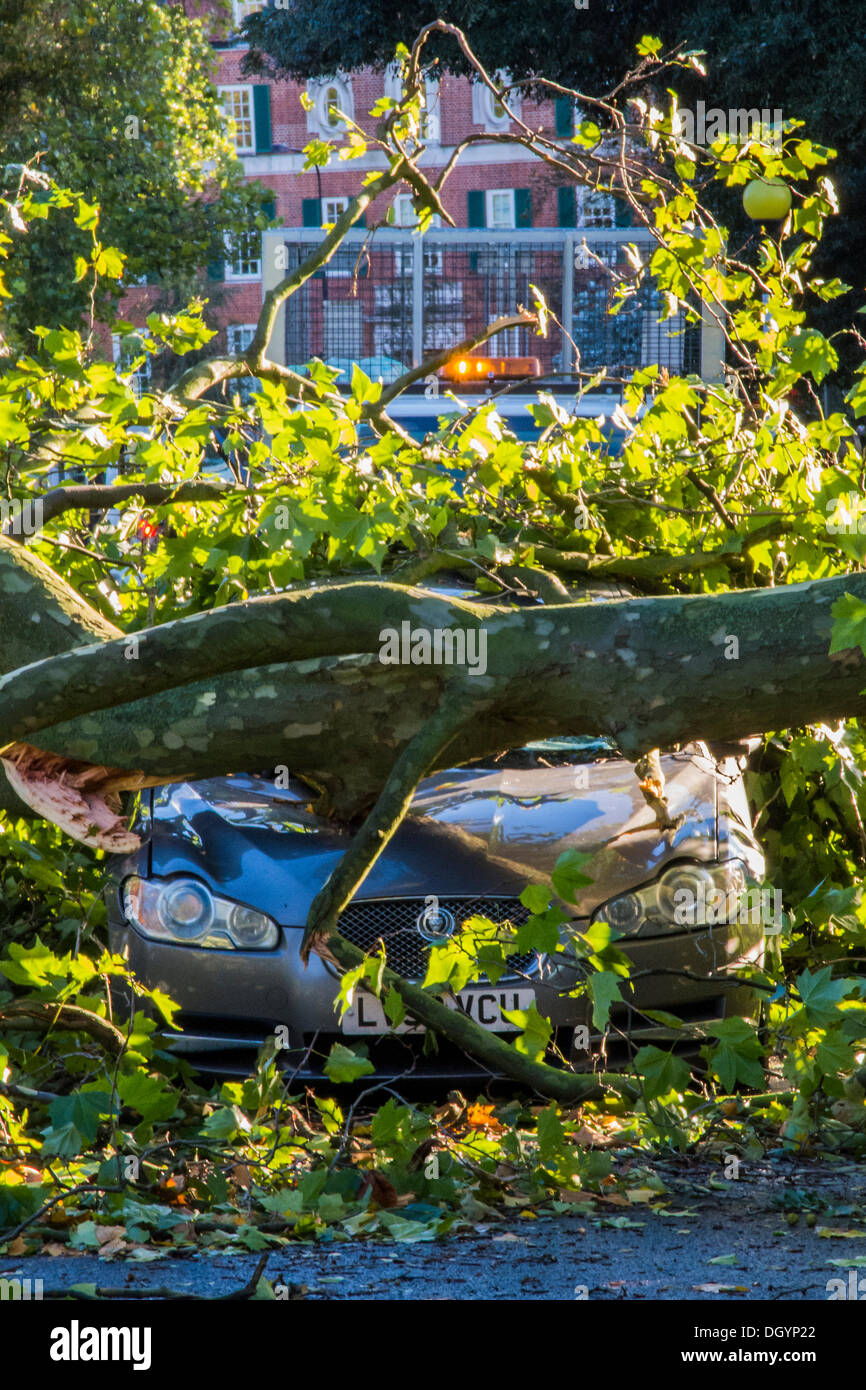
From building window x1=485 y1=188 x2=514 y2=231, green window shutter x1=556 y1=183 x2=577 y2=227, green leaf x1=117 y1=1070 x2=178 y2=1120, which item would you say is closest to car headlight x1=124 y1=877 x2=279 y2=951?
green leaf x1=117 y1=1070 x2=178 y2=1120

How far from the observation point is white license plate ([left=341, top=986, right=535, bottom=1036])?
4.41 meters

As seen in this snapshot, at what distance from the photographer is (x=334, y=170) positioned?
4134 cm

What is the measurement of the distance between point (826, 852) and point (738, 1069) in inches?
94.1

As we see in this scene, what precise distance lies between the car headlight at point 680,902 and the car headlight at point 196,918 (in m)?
1.06

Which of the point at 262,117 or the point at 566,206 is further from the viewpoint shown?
the point at 262,117

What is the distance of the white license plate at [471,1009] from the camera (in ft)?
14.5

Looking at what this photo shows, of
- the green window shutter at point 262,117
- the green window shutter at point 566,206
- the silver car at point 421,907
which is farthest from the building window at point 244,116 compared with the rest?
the silver car at point 421,907

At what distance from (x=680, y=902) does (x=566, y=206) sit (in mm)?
36294

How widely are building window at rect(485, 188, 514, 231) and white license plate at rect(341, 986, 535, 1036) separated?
129ft

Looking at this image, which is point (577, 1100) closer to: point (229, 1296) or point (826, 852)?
point (229, 1296)

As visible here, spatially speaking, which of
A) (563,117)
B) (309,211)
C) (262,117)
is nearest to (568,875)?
(563,117)

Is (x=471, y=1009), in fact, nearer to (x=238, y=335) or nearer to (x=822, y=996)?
(x=822, y=996)

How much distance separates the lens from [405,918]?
15.1 ft

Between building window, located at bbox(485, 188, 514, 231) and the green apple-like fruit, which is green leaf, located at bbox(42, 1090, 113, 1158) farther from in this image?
building window, located at bbox(485, 188, 514, 231)
